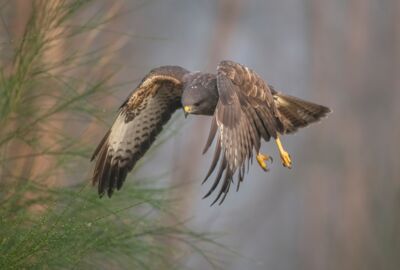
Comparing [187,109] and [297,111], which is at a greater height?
[297,111]

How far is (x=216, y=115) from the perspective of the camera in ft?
17.1

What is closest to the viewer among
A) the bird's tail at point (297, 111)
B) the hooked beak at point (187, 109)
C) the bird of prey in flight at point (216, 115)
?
the bird of prey in flight at point (216, 115)

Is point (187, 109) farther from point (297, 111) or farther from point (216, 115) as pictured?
point (297, 111)

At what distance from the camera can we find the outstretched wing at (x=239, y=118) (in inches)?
197

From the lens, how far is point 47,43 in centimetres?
483

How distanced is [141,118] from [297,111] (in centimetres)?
96

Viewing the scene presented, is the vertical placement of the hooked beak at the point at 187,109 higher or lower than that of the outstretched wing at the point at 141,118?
higher

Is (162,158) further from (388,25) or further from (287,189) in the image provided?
(388,25)

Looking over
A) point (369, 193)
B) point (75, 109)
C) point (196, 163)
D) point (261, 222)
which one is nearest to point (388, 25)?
point (369, 193)

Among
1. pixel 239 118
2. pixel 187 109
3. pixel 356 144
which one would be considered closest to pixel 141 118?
pixel 187 109

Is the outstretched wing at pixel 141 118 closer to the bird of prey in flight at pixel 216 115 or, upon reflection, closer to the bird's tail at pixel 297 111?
the bird of prey in flight at pixel 216 115

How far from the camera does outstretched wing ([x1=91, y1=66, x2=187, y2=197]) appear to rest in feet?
18.9

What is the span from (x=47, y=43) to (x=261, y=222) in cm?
1004

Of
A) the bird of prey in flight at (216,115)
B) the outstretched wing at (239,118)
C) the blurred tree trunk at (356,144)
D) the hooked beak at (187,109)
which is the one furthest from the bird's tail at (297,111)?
the blurred tree trunk at (356,144)
